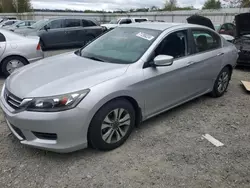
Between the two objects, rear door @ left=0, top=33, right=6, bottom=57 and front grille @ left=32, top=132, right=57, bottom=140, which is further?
rear door @ left=0, top=33, right=6, bottom=57

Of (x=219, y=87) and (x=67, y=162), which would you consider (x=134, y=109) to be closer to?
(x=67, y=162)

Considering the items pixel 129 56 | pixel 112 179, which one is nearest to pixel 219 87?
pixel 129 56

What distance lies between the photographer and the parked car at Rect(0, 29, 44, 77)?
5.95 m

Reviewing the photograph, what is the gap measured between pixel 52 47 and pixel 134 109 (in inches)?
367

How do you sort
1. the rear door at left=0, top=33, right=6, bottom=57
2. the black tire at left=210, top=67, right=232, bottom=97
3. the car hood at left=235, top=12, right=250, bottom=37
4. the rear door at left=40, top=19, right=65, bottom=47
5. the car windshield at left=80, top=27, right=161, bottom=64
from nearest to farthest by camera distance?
the car windshield at left=80, top=27, right=161, bottom=64 < the black tire at left=210, top=67, right=232, bottom=97 < the rear door at left=0, top=33, right=6, bottom=57 < the car hood at left=235, top=12, right=250, bottom=37 < the rear door at left=40, top=19, right=65, bottom=47

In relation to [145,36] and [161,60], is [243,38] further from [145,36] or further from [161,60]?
[161,60]

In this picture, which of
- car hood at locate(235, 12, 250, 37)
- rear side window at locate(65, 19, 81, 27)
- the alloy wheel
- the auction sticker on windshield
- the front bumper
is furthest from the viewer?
rear side window at locate(65, 19, 81, 27)

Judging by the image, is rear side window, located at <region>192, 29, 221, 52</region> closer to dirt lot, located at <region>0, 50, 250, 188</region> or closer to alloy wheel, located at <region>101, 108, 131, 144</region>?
dirt lot, located at <region>0, 50, 250, 188</region>

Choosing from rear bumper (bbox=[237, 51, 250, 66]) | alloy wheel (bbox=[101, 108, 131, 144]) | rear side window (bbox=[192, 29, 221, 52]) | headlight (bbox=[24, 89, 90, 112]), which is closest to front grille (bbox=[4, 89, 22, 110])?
headlight (bbox=[24, 89, 90, 112])

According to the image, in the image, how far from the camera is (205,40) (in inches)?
172

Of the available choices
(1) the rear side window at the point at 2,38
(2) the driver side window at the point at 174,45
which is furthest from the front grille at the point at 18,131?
(1) the rear side window at the point at 2,38

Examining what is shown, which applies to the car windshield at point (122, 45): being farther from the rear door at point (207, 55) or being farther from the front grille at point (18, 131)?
the front grille at point (18, 131)

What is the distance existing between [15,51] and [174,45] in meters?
4.22

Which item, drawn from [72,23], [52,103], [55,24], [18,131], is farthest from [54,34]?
[52,103]
